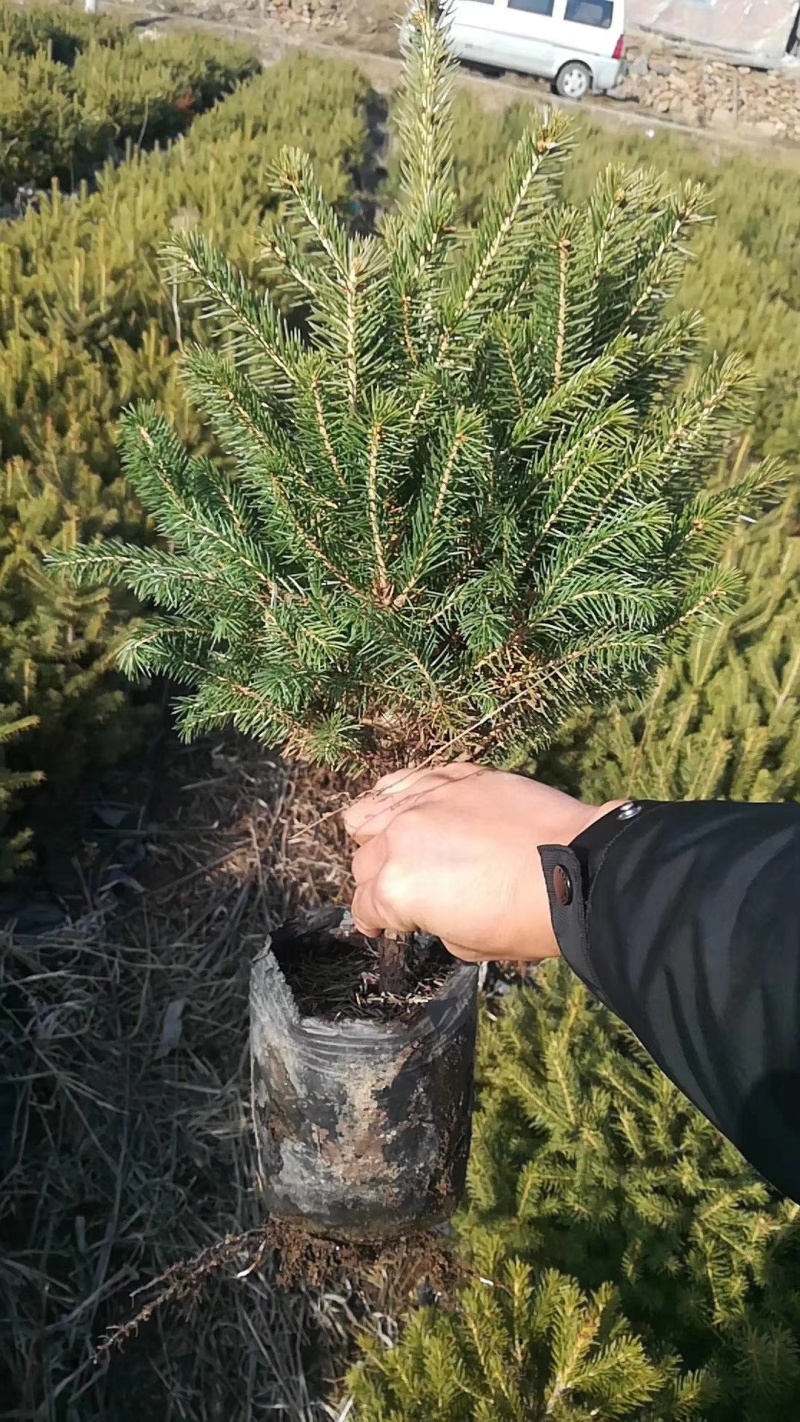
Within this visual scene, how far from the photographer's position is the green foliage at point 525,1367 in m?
1.33

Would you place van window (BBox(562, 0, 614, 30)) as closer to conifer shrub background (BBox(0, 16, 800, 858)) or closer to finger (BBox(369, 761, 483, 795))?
conifer shrub background (BBox(0, 16, 800, 858))

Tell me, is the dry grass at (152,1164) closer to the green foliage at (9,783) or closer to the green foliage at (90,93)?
the green foliage at (9,783)

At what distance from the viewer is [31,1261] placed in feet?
5.97

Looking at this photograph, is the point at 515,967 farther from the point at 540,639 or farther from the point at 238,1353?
the point at 540,639

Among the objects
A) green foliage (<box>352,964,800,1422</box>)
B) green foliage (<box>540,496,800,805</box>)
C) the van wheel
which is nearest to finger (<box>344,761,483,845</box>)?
green foliage (<box>352,964,800,1422</box>)

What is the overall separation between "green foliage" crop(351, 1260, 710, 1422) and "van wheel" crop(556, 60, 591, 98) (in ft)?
63.9

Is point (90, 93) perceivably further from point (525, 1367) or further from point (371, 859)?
point (525, 1367)

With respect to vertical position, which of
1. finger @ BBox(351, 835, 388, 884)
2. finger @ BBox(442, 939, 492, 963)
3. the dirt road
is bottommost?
finger @ BBox(442, 939, 492, 963)

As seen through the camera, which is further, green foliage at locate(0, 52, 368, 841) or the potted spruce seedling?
Result: green foliage at locate(0, 52, 368, 841)

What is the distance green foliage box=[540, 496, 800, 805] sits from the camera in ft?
7.70

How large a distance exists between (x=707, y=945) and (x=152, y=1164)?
5.14ft

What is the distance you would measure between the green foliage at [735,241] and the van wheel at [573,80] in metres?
7.85

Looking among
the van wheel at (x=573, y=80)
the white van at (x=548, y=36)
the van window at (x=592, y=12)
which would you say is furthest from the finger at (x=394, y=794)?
the van wheel at (x=573, y=80)

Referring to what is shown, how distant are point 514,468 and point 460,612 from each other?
0.77 ft
